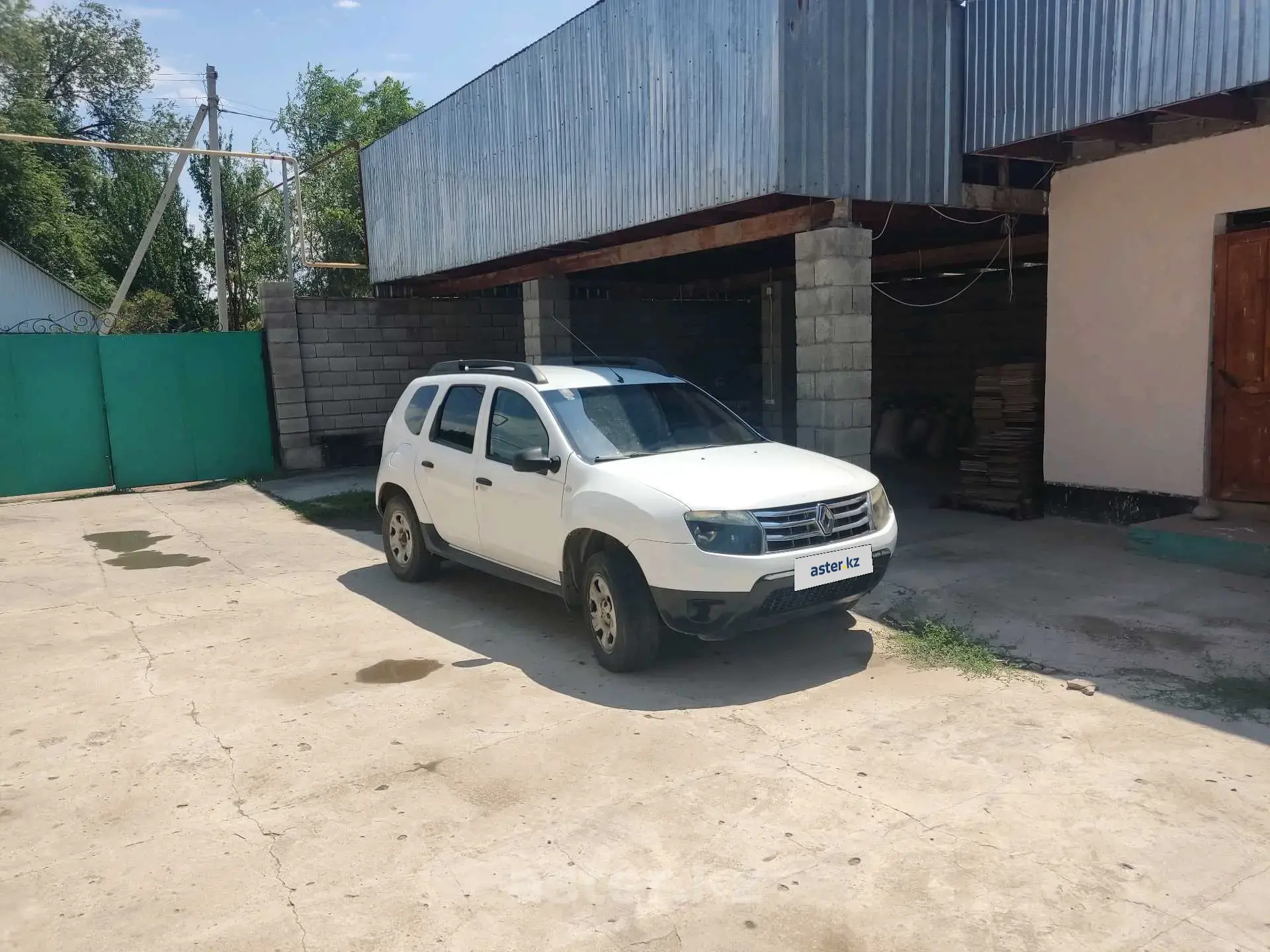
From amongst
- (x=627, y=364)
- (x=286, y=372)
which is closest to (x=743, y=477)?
(x=627, y=364)

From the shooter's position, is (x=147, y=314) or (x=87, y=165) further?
(x=87, y=165)

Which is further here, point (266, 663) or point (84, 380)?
point (84, 380)

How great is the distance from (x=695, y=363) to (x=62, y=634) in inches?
480

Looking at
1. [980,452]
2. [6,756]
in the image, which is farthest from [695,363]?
[6,756]

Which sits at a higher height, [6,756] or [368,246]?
[368,246]

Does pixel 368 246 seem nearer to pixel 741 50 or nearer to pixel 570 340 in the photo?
pixel 570 340

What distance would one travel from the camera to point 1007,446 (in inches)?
379

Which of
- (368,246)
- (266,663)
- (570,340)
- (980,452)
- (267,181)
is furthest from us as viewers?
(267,181)

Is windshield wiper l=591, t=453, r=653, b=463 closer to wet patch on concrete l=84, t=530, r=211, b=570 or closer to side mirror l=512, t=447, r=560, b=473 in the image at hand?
side mirror l=512, t=447, r=560, b=473

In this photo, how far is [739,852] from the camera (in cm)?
351

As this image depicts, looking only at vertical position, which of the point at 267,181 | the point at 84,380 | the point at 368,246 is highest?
the point at 267,181

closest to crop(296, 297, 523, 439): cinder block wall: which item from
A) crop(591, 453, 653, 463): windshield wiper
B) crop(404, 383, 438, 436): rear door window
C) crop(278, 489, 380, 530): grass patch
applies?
crop(278, 489, 380, 530): grass patch

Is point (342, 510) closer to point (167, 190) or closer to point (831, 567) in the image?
point (831, 567)

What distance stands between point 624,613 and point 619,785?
132 cm
